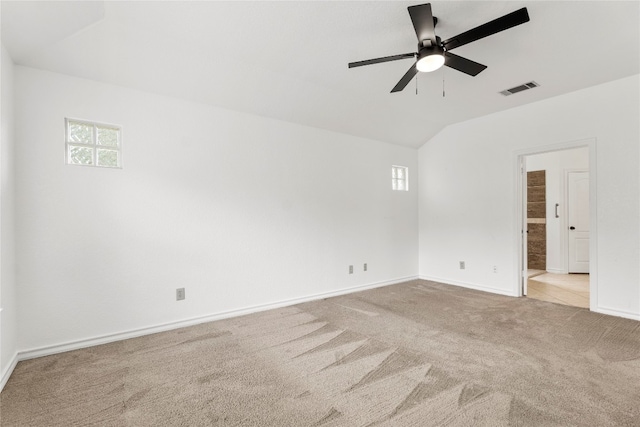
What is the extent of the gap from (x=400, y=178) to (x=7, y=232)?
17.5 ft

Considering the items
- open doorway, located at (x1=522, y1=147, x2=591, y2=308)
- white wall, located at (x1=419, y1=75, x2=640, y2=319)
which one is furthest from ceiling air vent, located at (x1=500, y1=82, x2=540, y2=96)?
open doorway, located at (x1=522, y1=147, x2=591, y2=308)

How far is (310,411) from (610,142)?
14.9 ft

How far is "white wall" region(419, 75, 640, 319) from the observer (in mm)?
3561

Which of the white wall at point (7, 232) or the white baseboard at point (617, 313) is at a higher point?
the white wall at point (7, 232)

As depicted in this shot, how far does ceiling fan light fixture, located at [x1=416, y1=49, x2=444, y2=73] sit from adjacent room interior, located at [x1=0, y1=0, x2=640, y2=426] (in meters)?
0.02

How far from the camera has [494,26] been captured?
6.70ft

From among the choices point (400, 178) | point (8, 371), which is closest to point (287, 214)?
point (400, 178)

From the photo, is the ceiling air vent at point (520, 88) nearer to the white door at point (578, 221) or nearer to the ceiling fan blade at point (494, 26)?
the ceiling fan blade at point (494, 26)

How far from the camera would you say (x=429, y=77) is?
3621 millimetres

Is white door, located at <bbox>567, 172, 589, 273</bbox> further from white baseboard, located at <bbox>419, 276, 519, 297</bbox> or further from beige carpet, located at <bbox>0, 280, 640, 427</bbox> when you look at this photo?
beige carpet, located at <bbox>0, 280, 640, 427</bbox>

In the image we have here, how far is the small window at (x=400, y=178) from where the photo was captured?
561 centimetres

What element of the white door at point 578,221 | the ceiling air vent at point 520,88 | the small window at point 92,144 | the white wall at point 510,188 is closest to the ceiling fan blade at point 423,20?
the ceiling air vent at point 520,88

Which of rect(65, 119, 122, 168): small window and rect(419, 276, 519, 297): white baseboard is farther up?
rect(65, 119, 122, 168): small window

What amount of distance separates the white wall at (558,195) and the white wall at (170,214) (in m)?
4.44
